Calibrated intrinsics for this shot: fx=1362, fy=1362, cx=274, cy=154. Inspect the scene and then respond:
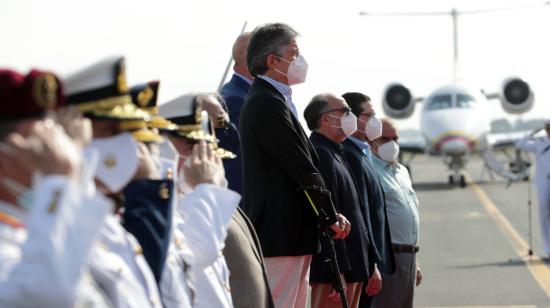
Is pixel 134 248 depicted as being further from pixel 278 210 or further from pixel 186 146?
pixel 278 210

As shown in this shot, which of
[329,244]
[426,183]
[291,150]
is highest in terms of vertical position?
[291,150]

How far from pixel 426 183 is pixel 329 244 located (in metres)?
37.4

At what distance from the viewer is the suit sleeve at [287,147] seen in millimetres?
6879

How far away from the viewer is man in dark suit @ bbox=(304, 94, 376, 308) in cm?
754

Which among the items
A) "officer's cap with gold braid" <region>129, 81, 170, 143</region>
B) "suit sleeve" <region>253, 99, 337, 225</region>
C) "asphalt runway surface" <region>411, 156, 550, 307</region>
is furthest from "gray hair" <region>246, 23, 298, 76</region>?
"asphalt runway surface" <region>411, 156, 550, 307</region>

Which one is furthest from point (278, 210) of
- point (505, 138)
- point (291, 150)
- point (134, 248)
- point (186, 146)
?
point (505, 138)

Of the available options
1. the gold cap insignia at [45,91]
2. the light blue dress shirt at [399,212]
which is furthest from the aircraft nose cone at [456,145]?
the gold cap insignia at [45,91]

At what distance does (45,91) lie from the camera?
3.11m

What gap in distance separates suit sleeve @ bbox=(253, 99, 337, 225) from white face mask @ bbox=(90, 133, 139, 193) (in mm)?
3258

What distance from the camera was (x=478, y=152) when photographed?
4197 cm

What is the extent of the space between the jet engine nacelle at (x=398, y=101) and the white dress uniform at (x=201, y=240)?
41.7 m

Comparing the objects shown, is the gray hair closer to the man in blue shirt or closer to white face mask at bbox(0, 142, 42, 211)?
the man in blue shirt

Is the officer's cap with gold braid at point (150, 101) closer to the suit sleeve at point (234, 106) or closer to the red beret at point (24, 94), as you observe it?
the red beret at point (24, 94)

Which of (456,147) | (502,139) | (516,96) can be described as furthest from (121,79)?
(516,96)
